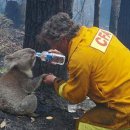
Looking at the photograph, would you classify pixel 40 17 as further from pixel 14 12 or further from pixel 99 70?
pixel 14 12

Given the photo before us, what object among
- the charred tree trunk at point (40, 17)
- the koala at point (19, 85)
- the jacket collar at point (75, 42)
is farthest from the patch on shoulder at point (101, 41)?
the charred tree trunk at point (40, 17)

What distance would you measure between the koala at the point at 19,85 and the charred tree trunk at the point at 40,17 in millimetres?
703

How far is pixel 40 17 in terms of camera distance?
7.54 metres

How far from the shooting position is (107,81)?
191 inches

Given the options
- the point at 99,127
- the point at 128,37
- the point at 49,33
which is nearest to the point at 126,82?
the point at 99,127

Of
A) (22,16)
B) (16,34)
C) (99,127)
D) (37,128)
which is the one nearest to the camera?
(99,127)

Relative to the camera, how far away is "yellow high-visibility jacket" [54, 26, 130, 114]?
4.70 meters

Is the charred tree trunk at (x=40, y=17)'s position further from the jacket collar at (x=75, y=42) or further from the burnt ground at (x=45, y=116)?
the jacket collar at (x=75, y=42)

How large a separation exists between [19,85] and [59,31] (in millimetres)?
2267

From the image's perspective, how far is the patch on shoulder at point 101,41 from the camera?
4750 millimetres

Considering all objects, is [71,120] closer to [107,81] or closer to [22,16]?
[107,81]

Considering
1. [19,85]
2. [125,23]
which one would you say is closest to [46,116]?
[19,85]

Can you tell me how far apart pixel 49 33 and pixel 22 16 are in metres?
15.5

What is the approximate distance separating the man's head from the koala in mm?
1719
